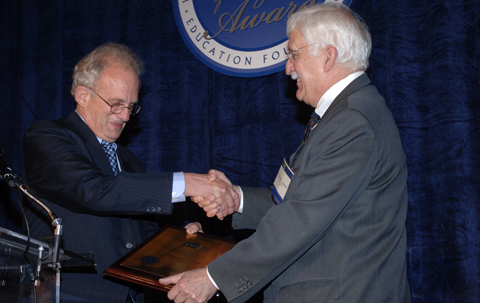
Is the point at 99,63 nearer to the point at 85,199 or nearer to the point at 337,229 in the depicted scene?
the point at 85,199

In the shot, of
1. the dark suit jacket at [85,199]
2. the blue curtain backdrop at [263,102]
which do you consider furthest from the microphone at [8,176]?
the blue curtain backdrop at [263,102]

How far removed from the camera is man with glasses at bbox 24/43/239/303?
192cm

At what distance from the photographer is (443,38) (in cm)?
266

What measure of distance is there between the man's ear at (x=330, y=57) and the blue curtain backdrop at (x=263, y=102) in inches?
41.6

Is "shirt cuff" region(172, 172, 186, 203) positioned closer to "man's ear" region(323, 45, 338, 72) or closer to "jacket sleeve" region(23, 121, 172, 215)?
"jacket sleeve" region(23, 121, 172, 215)

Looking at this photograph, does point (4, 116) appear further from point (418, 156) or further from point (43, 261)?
point (418, 156)

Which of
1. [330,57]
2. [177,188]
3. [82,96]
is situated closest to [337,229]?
[330,57]

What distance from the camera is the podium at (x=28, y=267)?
4.45ft

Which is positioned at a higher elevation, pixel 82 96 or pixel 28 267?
pixel 82 96

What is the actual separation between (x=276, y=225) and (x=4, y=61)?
3.07m

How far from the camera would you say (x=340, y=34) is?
1.81m

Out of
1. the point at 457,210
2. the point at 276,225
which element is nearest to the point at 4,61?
the point at 276,225

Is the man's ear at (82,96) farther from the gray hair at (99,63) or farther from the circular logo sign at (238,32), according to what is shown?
the circular logo sign at (238,32)

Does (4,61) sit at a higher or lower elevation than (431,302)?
higher
